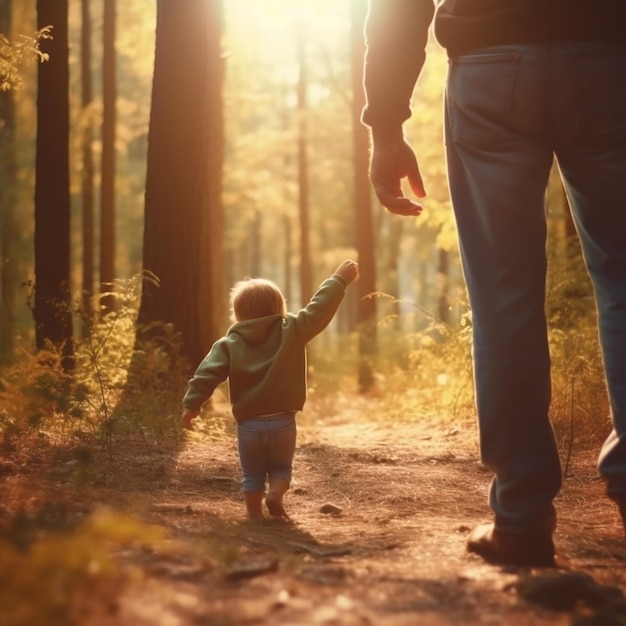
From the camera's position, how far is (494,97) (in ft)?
9.72

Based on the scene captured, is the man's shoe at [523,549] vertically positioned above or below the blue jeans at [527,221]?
below

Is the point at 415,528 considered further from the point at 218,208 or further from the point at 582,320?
the point at 218,208

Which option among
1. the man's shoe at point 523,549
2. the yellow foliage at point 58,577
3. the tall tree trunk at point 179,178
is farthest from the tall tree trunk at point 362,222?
the yellow foliage at point 58,577

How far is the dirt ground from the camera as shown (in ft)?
7.05

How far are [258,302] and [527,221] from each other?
1.89 metres

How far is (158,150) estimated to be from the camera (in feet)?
27.0

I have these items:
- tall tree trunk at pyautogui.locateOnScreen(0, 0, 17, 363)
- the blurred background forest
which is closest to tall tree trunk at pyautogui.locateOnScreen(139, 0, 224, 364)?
the blurred background forest

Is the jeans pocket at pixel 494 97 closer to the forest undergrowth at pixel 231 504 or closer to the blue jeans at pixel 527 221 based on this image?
the blue jeans at pixel 527 221

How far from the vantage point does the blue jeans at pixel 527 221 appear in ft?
9.62

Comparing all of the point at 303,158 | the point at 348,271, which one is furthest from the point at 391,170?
the point at 303,158

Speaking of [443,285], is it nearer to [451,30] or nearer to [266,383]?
[266,383]

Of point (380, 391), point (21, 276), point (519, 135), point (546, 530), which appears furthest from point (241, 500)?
point (21, 276)

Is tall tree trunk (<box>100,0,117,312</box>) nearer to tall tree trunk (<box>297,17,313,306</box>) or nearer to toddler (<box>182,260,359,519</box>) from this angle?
tall tree trunk (<box>297,17,313,306</box>)

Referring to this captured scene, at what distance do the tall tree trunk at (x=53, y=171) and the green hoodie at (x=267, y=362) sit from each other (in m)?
3.80
